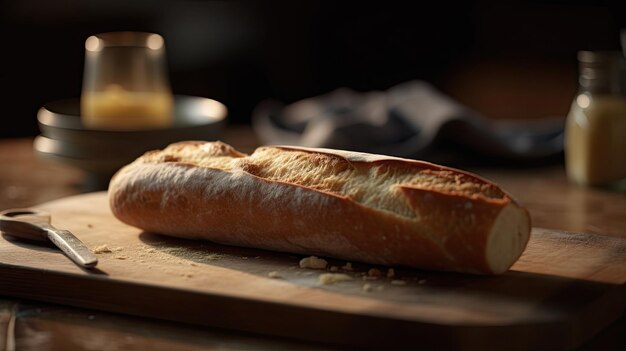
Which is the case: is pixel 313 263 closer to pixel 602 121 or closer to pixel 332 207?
pixel 332 207

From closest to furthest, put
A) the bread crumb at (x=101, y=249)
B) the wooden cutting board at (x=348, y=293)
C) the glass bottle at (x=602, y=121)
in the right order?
the wooden cutting board at (x=348, y=293)
the bread crumb at (x=101, y=249)
the glass bottle at (x=602, y=121)

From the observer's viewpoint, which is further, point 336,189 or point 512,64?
point 512,64

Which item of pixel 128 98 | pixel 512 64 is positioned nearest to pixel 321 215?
pixel 128 98

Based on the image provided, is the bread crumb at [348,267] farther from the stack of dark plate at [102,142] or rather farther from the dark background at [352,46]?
the dark background at [352,46]

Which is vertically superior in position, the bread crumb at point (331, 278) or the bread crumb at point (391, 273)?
the bread crumb at point (391, 273)

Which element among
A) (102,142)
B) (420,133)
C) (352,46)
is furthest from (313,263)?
(352,46)

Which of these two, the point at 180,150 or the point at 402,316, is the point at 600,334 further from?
the point at 180,150

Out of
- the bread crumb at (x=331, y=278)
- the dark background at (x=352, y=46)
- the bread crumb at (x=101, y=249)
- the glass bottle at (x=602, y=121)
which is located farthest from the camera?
the dark background at (x=352, y=46)

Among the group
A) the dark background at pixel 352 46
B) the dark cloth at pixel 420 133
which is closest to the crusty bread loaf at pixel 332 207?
the dark cloth at pixel 420 133
